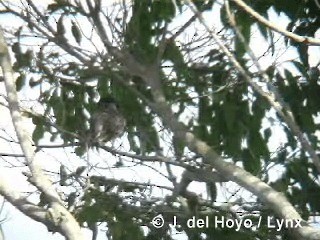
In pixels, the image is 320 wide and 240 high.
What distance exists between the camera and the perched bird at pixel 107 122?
10.2ft

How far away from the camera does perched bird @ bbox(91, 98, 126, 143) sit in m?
3.11

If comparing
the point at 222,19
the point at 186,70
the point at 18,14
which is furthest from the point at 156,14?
the point at 18,14

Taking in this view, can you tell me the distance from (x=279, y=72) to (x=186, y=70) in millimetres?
409

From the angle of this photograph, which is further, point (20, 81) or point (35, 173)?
point (20, 81)

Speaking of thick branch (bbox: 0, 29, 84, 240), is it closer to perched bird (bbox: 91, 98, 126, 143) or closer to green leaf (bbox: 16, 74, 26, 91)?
green leaf (bbox: 16, 74, 26, 91)

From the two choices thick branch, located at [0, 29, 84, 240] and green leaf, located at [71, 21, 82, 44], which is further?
green leaf, located at [71, 21, 82, 44]

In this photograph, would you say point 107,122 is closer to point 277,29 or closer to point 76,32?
point 76,32

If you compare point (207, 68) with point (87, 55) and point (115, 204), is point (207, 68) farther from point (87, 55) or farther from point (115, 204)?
point (115, 204)

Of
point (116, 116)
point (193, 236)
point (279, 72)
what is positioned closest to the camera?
point (279, 72)

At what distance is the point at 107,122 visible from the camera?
3.56 metres

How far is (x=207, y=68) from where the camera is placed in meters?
2.60
